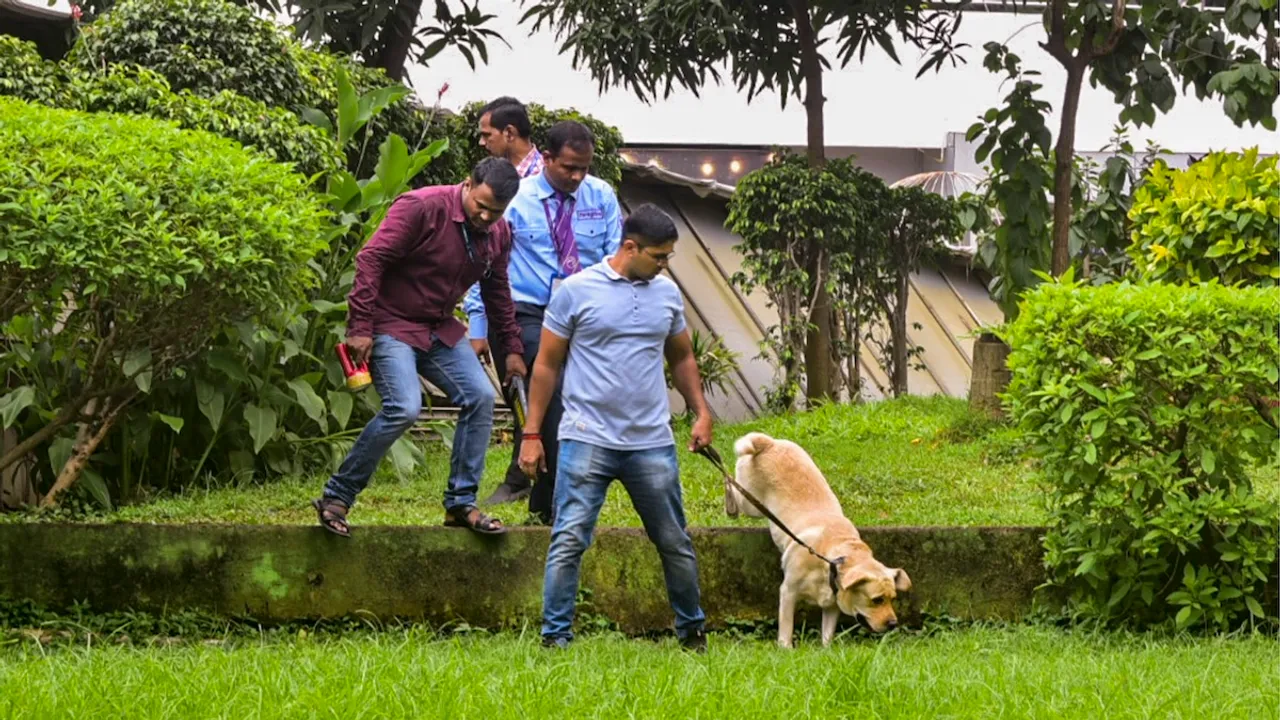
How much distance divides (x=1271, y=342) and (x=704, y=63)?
10.3 m

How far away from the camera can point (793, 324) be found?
15852mm

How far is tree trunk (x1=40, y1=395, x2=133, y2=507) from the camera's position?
8.27m

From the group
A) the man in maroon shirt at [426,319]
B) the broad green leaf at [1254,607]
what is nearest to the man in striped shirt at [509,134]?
the man in maroon shirt at [426,319]

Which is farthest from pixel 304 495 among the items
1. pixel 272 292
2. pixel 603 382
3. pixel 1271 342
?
pixel 1271 342

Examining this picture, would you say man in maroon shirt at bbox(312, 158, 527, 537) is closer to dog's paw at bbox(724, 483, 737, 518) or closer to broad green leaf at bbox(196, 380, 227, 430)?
dog's paw at bbox(724, 483, 737, 518)

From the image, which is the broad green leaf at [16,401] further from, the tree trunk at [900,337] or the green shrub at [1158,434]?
the tree trunk at [900,337]

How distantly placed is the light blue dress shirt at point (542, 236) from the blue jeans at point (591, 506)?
1642mm

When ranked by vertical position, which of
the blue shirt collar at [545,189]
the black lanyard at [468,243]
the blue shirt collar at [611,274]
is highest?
the blue shirt collar at [545,189]

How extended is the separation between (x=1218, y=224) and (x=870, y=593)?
303cm

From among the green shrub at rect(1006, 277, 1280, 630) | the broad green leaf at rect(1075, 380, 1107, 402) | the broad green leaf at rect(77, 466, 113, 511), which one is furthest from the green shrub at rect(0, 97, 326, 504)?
the broad green leaf at rect(1075, 380, 1107, 402)

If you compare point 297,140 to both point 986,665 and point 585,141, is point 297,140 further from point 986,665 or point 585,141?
point 986,665

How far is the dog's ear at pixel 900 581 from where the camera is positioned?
6.67m

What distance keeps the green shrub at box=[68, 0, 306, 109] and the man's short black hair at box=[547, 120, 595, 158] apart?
4.81 meters

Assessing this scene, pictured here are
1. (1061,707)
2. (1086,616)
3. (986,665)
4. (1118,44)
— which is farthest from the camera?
(1118,44)
